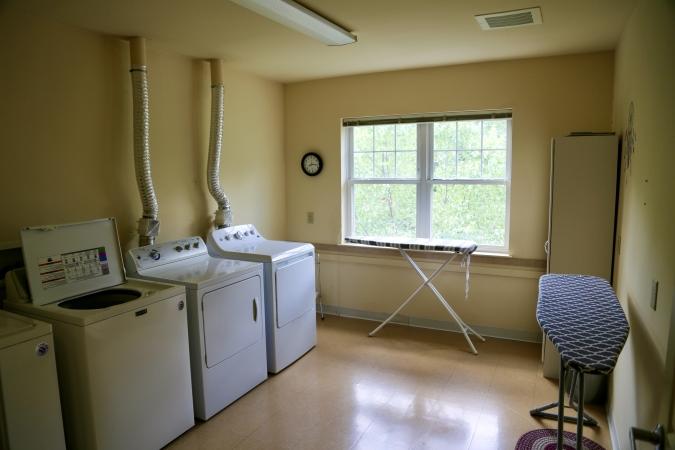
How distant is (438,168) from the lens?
13.2ft

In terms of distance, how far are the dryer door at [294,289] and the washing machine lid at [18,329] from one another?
5.04ft

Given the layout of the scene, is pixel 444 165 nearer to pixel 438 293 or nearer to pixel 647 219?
pixel 438 293

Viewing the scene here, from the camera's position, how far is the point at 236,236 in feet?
11.8

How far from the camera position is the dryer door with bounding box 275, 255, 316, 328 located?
324 centimetres

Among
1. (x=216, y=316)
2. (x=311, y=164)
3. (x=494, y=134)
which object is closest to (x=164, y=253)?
(x=216, y=316)

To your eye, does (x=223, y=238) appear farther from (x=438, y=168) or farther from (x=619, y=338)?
(x=619, y=338)

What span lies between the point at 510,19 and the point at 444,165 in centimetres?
156

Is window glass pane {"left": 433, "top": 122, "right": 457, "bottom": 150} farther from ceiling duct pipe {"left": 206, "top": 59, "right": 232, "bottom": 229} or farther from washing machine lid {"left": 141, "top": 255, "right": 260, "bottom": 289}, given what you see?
washing machine lid {"left": 141, "top": 255, "right": 260, "bottom": 289}

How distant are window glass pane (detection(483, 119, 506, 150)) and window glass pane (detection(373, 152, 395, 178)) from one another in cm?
85

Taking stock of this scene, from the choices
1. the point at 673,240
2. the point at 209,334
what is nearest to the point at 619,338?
the point at 673,240

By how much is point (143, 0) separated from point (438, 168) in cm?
266

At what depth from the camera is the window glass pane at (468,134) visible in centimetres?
384

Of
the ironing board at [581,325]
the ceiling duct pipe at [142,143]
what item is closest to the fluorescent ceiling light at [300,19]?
the ceiling duct pipe at [142,143]

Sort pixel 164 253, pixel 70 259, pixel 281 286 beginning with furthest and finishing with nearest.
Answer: pixel 281 286, pixel 164 253, pixel 70 259
